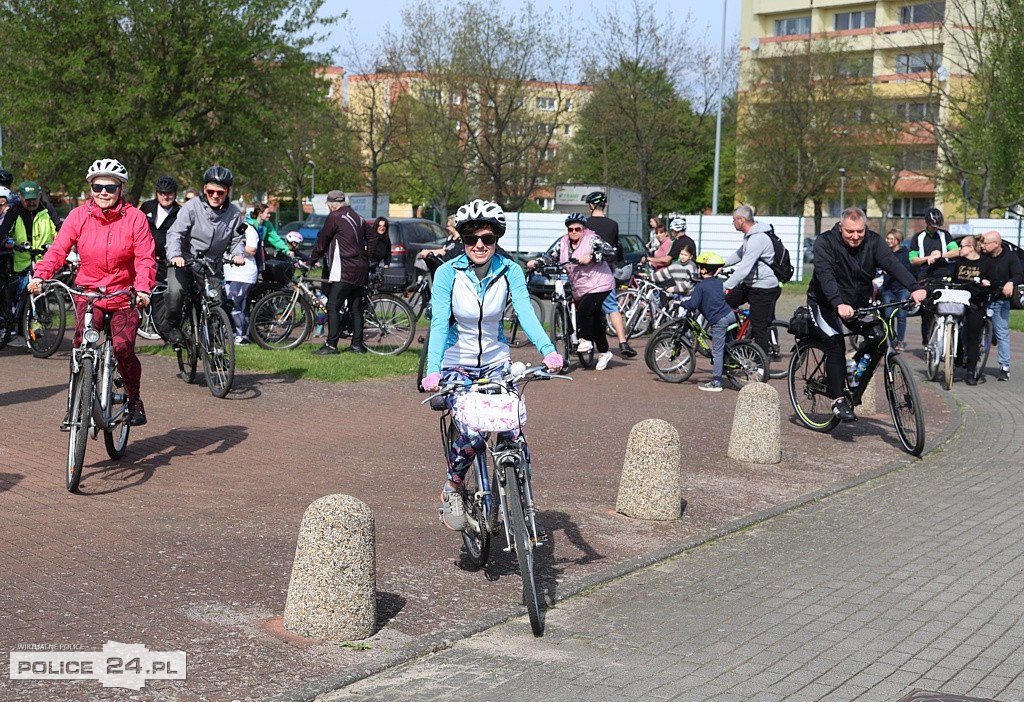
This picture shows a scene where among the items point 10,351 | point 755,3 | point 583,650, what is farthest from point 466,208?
point 755,3

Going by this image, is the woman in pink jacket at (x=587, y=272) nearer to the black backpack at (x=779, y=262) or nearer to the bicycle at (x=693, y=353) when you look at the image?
the bicycle at (x=693, y=353)

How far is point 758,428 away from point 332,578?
505 cm

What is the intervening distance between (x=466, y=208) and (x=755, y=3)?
8161cm

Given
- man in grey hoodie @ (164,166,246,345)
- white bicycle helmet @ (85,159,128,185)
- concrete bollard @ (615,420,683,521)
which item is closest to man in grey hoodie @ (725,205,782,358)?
man in grey hoodie @ (164,166,246,345)

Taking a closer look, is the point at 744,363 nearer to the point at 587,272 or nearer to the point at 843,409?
the point at 587,272

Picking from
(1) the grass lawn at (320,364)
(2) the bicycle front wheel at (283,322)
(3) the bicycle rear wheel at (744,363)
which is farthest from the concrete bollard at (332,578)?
(2) the bicycle front wheel at (283,322)

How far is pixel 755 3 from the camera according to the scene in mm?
81875

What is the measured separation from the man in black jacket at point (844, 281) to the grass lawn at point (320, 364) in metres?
4.96

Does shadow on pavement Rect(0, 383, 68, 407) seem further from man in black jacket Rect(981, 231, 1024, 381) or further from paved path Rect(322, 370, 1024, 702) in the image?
man in black jacket Rect(981, 231, 1024, 381)

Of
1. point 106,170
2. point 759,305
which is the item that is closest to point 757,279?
point 759,305

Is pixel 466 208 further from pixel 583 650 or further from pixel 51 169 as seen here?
pixel 51 169

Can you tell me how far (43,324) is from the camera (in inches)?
532

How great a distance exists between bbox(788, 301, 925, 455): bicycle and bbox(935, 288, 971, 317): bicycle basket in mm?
3913

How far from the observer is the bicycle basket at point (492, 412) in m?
5.32
